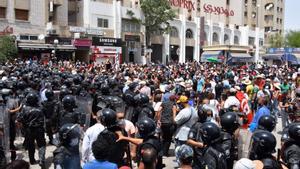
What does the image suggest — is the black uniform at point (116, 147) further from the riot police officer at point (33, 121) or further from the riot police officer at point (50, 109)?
the riot police officer at point (50, 109)

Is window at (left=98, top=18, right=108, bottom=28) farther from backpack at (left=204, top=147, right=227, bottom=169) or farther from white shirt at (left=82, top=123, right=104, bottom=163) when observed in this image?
backpack at (left=204, top=147, right=227, bottom=169)

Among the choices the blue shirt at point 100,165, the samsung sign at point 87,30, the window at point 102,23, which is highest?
the window at point 102,23

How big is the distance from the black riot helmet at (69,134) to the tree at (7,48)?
1048 inches

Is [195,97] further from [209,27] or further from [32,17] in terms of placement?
[209,27]

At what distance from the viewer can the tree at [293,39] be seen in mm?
87375

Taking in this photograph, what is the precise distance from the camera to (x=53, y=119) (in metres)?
10.3

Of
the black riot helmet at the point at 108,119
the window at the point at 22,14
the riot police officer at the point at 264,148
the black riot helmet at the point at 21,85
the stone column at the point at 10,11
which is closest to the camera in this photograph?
the riot police officer at the point at 264,148

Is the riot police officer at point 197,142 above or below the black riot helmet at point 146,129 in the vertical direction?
below

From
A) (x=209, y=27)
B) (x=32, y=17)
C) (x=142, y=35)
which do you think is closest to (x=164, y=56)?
(x=142, y=35)

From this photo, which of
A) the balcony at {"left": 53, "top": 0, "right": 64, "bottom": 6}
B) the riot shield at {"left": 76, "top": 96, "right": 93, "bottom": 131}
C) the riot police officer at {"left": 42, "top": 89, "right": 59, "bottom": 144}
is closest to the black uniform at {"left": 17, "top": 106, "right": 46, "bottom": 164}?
the riot shield at {"left": 76, "top": 96, "right": 93, "bottom": 131}

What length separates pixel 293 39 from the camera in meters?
88.5

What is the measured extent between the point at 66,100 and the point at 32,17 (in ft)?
113

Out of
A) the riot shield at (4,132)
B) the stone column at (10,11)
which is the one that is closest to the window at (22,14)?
the stone column at (10,11)

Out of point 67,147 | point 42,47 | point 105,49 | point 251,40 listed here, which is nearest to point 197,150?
point 67,147
